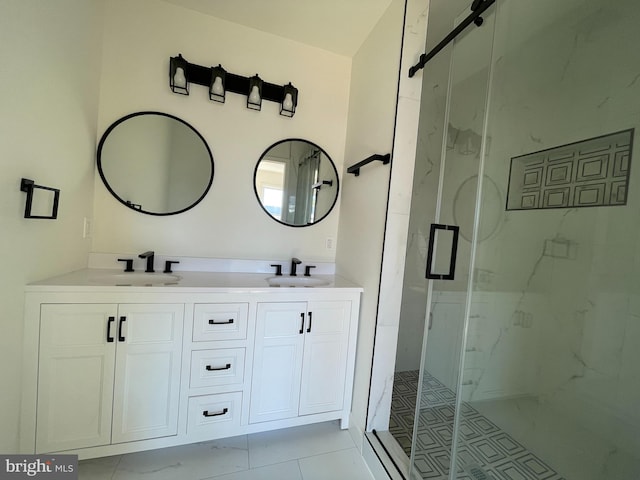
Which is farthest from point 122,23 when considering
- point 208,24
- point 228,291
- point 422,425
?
point 422,425

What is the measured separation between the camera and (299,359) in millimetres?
1563

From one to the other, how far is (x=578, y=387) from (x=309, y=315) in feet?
4.82

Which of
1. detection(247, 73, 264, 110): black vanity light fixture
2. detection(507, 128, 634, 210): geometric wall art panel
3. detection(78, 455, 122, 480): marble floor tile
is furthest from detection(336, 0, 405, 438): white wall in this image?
detection(78, 455, 122, 480): marble floor tile

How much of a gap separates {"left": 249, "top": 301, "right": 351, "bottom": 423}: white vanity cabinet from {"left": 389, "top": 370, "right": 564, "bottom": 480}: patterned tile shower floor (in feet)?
1.59

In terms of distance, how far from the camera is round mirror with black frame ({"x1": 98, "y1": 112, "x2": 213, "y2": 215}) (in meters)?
1.68

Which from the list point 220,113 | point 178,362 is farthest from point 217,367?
point 220,113

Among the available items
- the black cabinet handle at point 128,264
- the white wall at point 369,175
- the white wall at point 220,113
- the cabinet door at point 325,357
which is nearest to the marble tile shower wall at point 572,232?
the white wall at point 369,175

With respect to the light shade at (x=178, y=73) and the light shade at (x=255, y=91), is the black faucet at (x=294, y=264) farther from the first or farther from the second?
the light shade at (x=178, y=73)

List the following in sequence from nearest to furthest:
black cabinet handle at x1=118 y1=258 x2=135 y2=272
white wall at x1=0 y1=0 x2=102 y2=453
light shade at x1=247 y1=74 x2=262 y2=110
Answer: white wall at x1=0 y1=0 x2=102 y2=453 → black cabinet handle at x1=118 y1=258 x2=135 y2=272 → light shade at x1=247 y1=74 x2=262 y2=110

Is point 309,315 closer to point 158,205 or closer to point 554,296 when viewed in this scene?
point 158,205

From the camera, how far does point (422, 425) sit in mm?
1447

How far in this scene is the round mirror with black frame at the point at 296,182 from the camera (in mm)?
1970

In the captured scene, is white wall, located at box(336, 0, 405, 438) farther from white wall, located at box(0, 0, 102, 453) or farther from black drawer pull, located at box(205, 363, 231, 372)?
white wall, located at box(0, 0, 102, 453)

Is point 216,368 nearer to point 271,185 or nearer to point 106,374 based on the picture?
point 106,374
